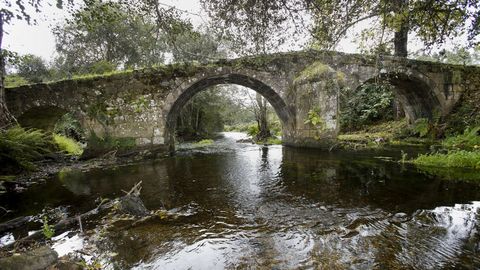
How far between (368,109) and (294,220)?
14.9 metres

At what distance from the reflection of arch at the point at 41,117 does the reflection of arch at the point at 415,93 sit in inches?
500

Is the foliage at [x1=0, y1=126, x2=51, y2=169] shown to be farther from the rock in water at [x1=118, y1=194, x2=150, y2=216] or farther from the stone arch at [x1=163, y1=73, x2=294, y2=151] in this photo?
the stone arch at [x1=163, y1=73, x2=294, y2=151]

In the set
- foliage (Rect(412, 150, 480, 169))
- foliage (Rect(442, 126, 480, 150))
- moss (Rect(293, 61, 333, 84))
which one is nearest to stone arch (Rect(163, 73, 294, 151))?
moss (Rect(293, 61, 333, 84))

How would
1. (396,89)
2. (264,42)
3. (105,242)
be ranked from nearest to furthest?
(105,242) < (264,42) < (396,89)

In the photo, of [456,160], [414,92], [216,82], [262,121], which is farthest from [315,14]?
[262,121]

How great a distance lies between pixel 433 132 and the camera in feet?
33.3

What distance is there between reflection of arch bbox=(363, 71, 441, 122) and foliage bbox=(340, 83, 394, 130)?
251 cm

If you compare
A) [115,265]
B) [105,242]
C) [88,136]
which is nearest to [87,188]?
[105,242]

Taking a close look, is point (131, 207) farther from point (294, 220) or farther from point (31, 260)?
point (294, 220)

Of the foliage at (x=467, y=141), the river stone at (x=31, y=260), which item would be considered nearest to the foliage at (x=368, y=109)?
the foliage at (x=467, y=141)

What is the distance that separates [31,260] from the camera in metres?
1.92

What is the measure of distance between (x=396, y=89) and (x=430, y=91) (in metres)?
1.51

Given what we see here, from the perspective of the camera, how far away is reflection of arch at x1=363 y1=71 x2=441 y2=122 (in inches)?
432

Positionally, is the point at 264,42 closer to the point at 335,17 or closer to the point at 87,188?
the point at 335,17
